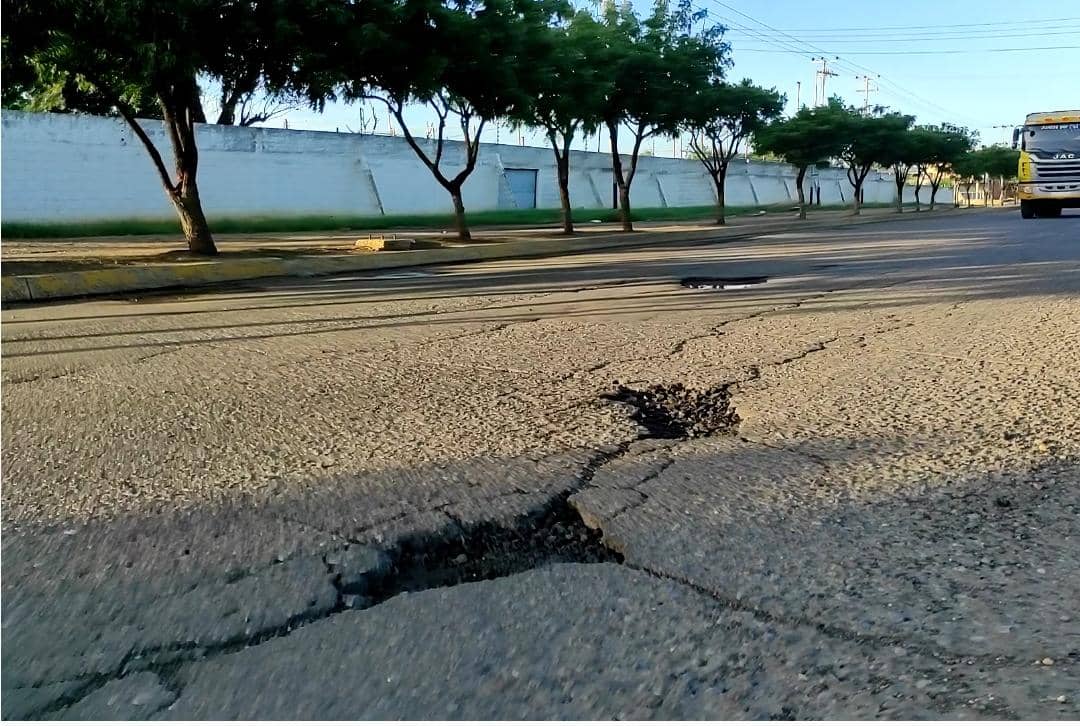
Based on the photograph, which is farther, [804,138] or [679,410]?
[804,138]

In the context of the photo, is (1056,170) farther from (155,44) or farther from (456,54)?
(155,44)

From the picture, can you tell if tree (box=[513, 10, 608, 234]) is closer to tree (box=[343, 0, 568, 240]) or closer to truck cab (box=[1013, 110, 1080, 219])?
tree (box=[343, 0, 568, 240])

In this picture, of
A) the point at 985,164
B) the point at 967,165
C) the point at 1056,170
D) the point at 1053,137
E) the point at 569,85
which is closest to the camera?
the point at 569,85

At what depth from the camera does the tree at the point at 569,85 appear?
1978cm

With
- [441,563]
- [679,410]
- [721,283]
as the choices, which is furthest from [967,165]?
[441,563]

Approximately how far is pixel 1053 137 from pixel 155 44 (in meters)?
29.5

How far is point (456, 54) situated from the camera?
55.2 ft

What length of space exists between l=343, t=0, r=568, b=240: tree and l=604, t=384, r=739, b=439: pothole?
10.9m

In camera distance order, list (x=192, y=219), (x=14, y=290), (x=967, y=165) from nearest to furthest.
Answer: (x=14, y=290) < (x=192, y=219) < (x=967, y=165)

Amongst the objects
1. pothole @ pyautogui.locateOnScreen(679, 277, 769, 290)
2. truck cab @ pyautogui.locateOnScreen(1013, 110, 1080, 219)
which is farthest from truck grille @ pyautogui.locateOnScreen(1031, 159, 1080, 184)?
pothole @ pyautogui.locateOnScreen(679, 277, 769, 290)

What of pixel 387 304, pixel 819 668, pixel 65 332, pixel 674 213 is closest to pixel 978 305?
pixel 387 304

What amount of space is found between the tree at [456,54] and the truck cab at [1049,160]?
1922 centimetres

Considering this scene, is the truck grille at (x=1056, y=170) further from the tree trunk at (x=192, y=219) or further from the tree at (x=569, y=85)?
the tree trunk at (x=192, y=219)

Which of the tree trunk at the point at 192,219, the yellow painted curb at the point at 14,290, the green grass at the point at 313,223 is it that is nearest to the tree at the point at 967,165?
the green grass at the point at 313,223
